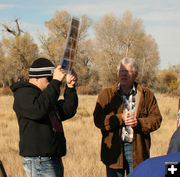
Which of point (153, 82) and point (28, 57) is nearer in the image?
point (28, 57)

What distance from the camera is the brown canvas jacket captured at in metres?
3.40

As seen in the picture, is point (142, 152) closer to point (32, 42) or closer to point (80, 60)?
point (32, 42)

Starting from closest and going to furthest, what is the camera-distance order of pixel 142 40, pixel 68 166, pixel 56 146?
pixel 56 146 < pixel 68 166 < pixel 142 40

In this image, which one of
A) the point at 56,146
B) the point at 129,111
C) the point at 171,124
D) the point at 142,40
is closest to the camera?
the point at 56,146

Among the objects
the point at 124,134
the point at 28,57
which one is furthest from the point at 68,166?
the point at 28,57

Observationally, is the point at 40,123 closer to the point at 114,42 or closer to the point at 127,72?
the point at 127,72

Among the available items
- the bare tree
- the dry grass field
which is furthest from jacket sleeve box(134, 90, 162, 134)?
the bare tree

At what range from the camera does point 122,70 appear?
350cm

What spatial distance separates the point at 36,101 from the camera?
2674mm

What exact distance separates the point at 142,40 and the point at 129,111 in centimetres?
4067

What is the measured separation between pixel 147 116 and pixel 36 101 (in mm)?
1375

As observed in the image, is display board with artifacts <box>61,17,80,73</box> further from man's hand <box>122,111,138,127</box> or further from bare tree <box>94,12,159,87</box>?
bare tree <box>94,12,159,87</box>

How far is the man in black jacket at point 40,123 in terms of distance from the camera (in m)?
2.68

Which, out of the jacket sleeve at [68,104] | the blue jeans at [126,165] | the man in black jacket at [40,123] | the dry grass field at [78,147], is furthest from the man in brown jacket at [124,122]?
the dry grass field at [78,147]
